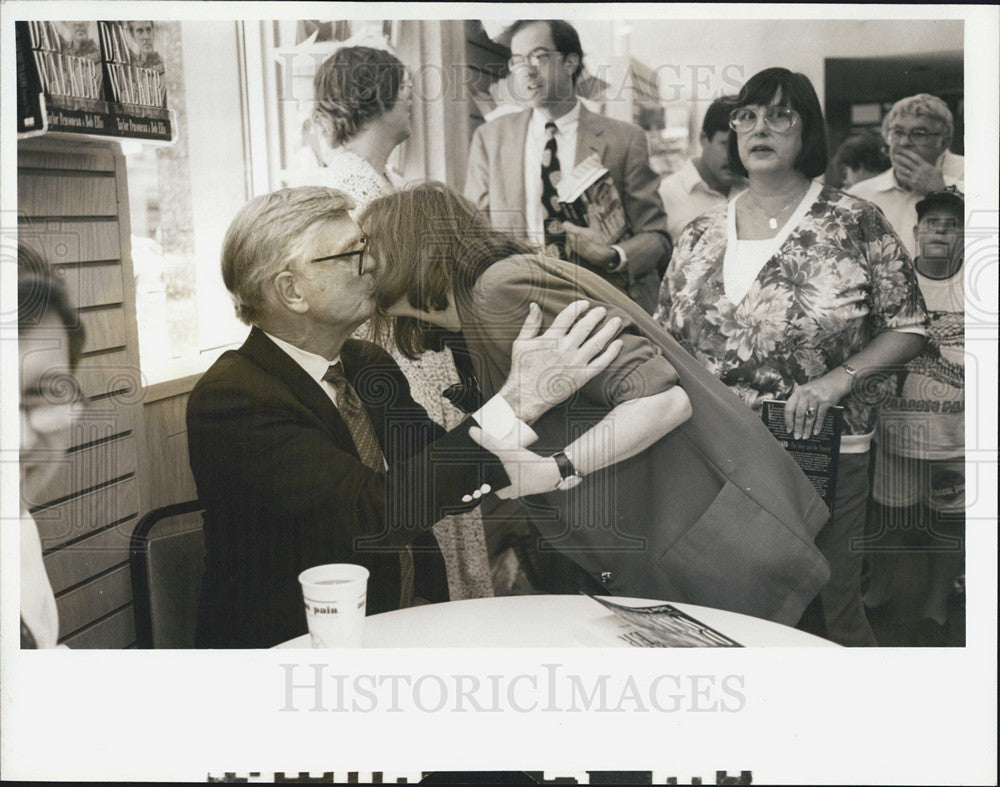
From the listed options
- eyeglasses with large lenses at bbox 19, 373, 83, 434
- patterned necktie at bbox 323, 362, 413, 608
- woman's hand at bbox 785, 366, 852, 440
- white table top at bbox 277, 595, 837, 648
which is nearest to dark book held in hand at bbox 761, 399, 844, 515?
woman's hand at bbox 785, 366, 852, 440

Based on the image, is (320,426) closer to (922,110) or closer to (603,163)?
(603,163)

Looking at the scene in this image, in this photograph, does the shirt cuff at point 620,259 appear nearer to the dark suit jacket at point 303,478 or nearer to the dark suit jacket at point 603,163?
the dark suit jacket at point 603,163

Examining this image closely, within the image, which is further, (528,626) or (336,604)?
(528,626)

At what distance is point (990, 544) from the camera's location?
8.71 feet

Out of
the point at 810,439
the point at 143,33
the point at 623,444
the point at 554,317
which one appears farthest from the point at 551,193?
the point at 143,33

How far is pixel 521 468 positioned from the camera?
2.57m

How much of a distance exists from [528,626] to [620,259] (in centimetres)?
104

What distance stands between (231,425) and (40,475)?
562mm

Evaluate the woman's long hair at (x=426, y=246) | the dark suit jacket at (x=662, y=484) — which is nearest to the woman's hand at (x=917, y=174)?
the dark suit jacket at (x=662, y=484)

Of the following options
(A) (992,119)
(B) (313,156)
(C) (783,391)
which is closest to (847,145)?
(A) (992,119)

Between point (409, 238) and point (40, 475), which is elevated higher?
point (409, 238)

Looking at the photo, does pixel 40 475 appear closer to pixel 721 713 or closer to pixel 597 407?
pixel 597 407

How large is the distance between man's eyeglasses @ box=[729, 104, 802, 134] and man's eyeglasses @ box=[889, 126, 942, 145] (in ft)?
0.84

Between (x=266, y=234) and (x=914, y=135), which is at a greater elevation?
(x=914, y=135)
